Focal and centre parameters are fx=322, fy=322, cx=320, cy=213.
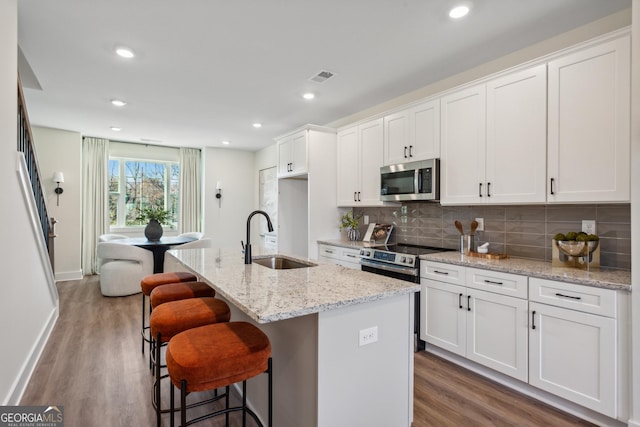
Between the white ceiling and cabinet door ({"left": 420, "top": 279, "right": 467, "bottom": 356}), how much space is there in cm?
201

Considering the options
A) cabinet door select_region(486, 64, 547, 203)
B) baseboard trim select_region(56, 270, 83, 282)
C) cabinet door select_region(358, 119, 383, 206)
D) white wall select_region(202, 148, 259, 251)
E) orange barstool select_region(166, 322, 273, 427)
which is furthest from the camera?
white wall select_region(202, 148, 259, 251)

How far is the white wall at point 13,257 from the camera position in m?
1.98

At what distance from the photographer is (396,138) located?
138 inches

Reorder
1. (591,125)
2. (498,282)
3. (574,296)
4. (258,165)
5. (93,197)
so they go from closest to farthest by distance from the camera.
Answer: (574,296) < (591,125) < (498,282) < (93,197) < (258,165)

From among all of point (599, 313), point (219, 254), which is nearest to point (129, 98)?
point (219, 254)

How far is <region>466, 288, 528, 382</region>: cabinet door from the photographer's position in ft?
7.39

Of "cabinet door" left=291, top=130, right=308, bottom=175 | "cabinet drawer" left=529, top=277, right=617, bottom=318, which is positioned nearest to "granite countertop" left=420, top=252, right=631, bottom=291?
"cabinet drawer" left=529, top=277, right=617, bottom=318

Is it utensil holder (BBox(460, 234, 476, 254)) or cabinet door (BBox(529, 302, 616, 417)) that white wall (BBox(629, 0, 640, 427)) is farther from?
utensil holder (BBox(460, 234, 476, 254))

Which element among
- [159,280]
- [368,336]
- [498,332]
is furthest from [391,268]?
[159,280]

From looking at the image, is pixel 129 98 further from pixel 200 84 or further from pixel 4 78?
pixel 4 78

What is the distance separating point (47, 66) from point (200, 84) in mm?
1363

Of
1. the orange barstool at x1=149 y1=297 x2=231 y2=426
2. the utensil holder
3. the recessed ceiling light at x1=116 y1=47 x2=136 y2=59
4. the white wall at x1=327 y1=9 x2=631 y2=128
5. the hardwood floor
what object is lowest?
the hardwood floor

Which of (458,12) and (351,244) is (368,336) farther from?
(351,244)

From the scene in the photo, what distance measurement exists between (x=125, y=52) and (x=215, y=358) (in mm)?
2741
